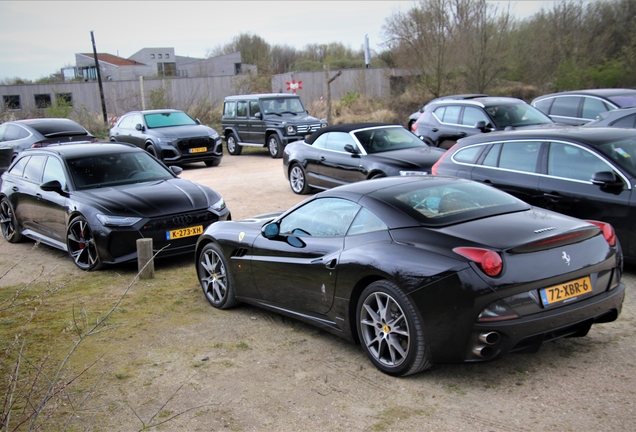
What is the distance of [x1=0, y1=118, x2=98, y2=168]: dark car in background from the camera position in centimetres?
1612

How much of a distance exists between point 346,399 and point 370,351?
21.8 inches

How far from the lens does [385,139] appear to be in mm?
12453

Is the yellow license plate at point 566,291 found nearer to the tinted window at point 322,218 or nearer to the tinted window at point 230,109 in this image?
the tinted window at point 322,218

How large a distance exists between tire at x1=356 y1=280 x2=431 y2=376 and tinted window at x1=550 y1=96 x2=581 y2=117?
12586mm

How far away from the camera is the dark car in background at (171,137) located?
61.5ft

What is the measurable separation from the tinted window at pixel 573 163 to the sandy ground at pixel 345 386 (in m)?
1.83

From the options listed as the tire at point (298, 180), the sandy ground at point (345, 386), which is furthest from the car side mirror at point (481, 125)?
the sandy ground at point (345, 386)

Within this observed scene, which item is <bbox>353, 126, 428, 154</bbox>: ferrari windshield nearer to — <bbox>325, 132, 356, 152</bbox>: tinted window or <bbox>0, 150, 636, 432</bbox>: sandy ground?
<bbox>325, 132, 356, 152</bbox>: tinted window

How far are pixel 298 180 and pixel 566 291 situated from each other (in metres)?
9.78

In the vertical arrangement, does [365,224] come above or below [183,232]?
above

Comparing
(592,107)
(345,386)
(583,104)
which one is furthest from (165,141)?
(345,386)

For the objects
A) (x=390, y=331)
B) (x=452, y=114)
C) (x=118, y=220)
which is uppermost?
(x=452, y=114)

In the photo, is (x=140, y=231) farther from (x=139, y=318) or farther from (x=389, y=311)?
(x=389, y=311)

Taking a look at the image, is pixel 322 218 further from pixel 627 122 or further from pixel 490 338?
pixel 627 122
